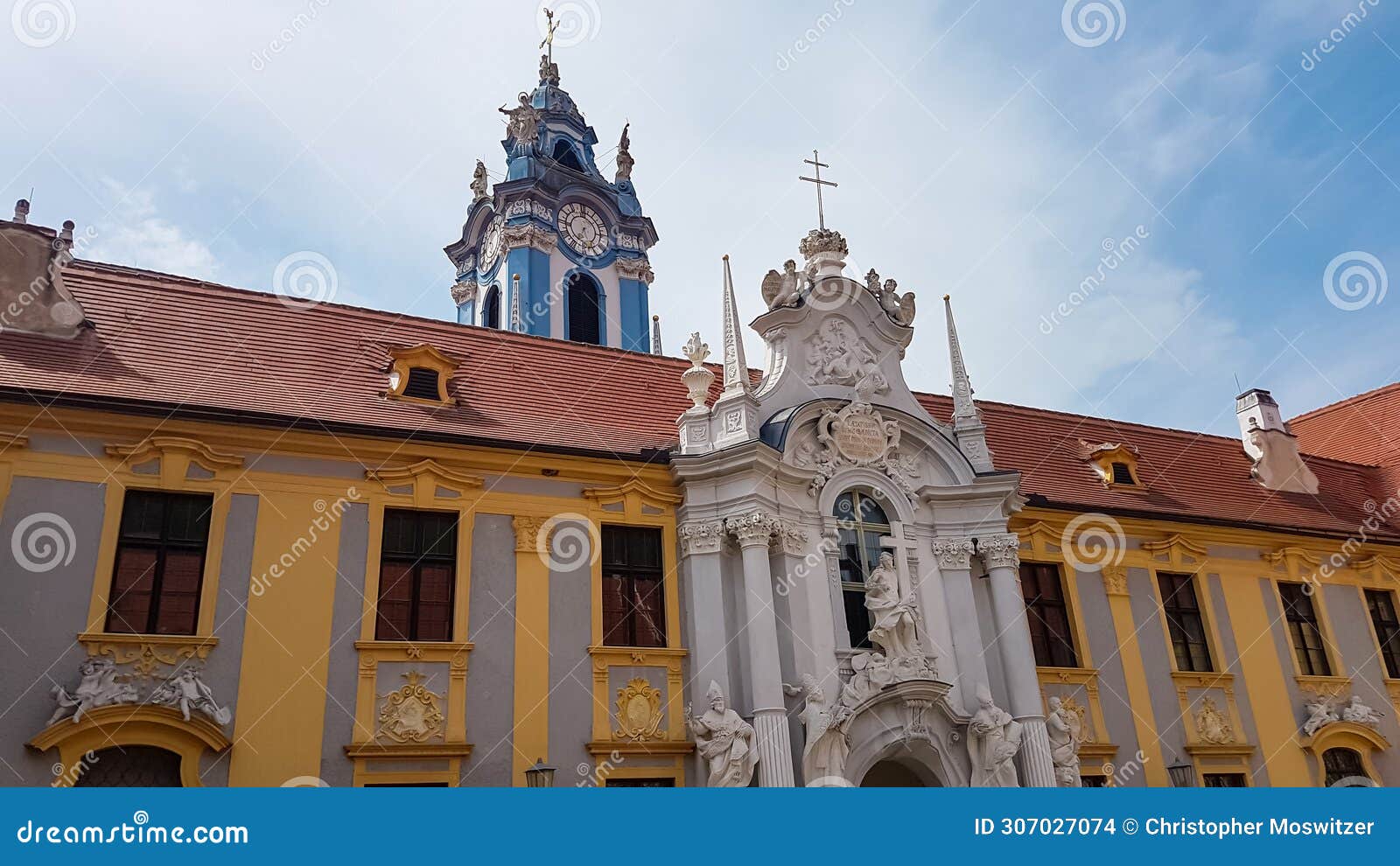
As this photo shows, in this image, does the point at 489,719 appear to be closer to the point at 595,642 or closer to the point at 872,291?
the point at 595,642

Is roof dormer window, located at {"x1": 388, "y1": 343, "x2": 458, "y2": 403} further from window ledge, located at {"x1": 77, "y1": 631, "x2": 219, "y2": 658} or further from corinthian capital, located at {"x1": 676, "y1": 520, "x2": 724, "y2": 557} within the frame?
window ledge, located at {"x1": 77, "y1": 631, "x2": 219, "y2": 658}

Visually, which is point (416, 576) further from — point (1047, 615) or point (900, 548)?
point (1047, 615)

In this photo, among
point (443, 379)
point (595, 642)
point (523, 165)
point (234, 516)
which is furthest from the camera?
point (523, 165)

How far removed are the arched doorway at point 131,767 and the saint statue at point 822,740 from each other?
7.66 metres

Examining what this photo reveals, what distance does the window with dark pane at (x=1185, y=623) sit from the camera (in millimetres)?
18109

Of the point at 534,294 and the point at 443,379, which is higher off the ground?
the point at 534,294

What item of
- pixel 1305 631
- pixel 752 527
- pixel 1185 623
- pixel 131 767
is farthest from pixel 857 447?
pixel 131 767

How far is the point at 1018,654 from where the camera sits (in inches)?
619

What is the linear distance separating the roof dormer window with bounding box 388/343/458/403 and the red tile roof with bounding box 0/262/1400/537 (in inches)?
10.4

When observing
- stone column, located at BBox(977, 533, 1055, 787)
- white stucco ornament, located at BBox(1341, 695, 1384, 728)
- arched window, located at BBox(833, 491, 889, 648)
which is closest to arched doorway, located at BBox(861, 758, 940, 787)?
stone column, located at BBox(977, 533, 1055, 787)

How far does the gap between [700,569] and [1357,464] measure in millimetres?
17830

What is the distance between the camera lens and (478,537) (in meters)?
14.2

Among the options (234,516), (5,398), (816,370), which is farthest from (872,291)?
(5,398)

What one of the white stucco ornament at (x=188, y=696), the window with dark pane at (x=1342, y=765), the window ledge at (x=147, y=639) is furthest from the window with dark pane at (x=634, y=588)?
the window with dark pane at (x=1342, y=765)
